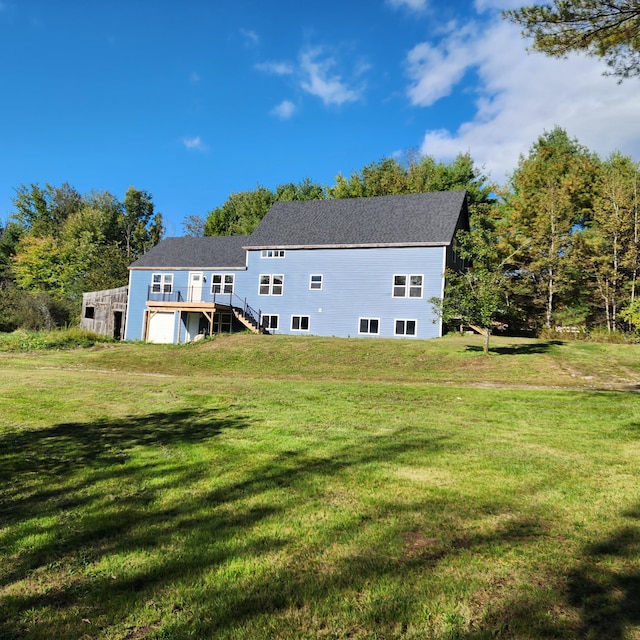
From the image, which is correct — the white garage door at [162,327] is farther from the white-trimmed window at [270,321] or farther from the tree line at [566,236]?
the tree line at [566,236]

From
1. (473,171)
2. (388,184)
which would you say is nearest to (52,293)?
(388,184)

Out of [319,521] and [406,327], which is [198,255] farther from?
[319,521]

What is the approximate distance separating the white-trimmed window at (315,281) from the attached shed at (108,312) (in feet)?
50.6

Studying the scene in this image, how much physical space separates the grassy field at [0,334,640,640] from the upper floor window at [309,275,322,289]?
2030 centimetres

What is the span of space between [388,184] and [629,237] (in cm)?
2204

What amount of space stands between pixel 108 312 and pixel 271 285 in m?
14.0

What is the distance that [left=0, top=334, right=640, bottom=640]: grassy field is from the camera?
2.66 metres

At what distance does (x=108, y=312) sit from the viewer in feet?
116

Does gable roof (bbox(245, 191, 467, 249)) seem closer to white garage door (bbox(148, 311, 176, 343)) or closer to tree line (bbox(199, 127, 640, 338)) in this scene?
tree line (bbox(199, 127, 640, 338))

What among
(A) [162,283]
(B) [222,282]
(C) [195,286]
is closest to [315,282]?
(B) [222,282]

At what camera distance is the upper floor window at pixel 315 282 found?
29.5 meters

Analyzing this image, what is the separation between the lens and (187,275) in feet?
111

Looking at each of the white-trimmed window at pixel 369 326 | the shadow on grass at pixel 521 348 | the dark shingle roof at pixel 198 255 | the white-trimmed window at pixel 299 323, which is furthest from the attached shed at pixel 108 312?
the shadow on grass at pixel 521 348

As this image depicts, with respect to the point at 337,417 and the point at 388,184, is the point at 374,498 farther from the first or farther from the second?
the point at 388,184
